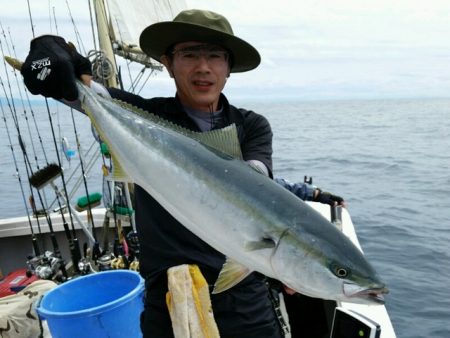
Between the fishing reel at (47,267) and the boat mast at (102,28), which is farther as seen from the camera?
the boat mast at (102,28)

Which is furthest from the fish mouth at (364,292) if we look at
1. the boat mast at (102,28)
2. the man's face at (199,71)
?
the boat mast at (102,28)

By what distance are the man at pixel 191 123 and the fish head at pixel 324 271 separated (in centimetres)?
57

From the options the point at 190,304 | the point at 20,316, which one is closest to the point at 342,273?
the point at 190,304

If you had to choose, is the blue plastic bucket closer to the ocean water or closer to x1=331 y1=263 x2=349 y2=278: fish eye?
x1=331 y1=263 x2=349 y2=278: fish eye

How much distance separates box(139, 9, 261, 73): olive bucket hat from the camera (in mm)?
2162

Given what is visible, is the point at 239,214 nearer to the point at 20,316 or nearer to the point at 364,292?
the point at 364,292

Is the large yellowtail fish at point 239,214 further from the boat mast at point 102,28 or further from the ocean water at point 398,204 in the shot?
the ocean water at point 398,204

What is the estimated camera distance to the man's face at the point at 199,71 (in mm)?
2225

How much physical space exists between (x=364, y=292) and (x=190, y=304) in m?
0.89

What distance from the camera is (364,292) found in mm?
1589

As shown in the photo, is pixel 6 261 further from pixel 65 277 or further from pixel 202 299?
pixel 202 299

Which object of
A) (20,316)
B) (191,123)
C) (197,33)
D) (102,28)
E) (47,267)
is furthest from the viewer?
(102,28)

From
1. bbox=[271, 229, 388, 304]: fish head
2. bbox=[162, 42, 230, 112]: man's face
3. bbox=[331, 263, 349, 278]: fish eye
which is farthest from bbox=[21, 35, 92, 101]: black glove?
bbox=[331, 263, 349, 278]: fish eye

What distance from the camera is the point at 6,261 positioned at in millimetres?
6672
